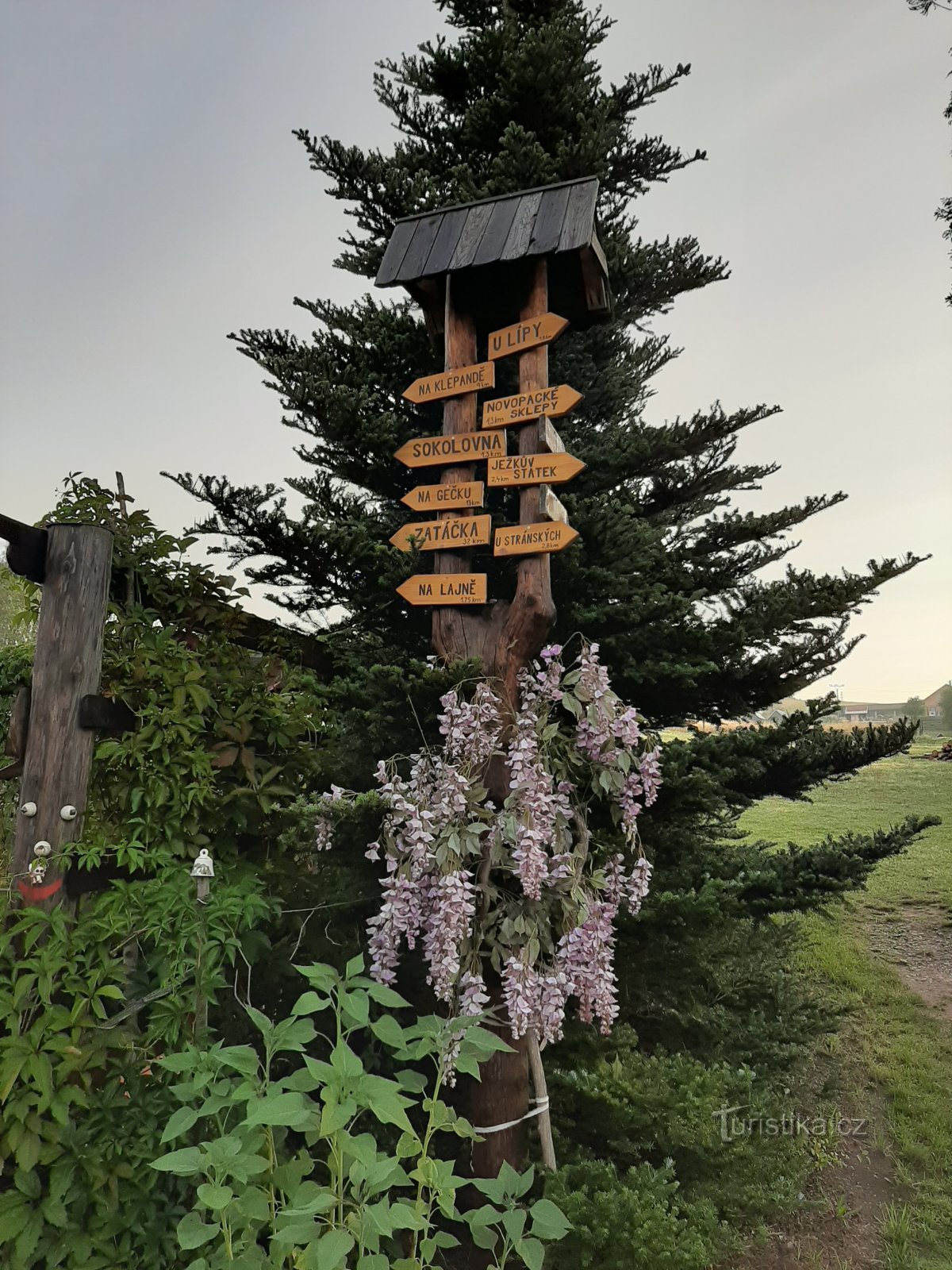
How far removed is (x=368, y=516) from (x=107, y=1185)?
2.38m

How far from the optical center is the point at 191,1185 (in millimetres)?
1872

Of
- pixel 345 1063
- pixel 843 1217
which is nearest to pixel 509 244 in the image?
pixel 345 1063

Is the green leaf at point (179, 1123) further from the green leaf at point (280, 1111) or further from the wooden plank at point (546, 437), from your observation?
the wooden plank at point (546, 437)

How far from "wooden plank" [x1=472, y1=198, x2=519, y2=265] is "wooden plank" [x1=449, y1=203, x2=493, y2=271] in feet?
0.06

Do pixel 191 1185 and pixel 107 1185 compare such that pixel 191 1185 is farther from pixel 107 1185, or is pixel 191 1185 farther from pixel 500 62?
pixel 500 62

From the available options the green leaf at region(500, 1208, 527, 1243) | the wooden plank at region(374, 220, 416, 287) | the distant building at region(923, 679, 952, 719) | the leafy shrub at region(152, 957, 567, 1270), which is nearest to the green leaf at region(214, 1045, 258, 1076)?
the leafy shrub at region(152, 957, 567, 1270)

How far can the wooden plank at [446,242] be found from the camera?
2633mm

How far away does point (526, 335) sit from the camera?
253 cm

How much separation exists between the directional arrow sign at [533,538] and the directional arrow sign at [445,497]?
0.18m

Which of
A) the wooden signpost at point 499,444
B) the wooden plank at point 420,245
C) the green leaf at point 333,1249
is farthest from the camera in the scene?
the wooden plank at point 420,245

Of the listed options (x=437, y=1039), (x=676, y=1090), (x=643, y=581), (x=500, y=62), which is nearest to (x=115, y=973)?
(x=437, y=1039)

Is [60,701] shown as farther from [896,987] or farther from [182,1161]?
[896,987]

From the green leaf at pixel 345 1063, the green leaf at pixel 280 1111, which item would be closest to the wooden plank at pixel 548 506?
the green leaf at pixel 345 1063

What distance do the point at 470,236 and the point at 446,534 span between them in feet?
3.54
